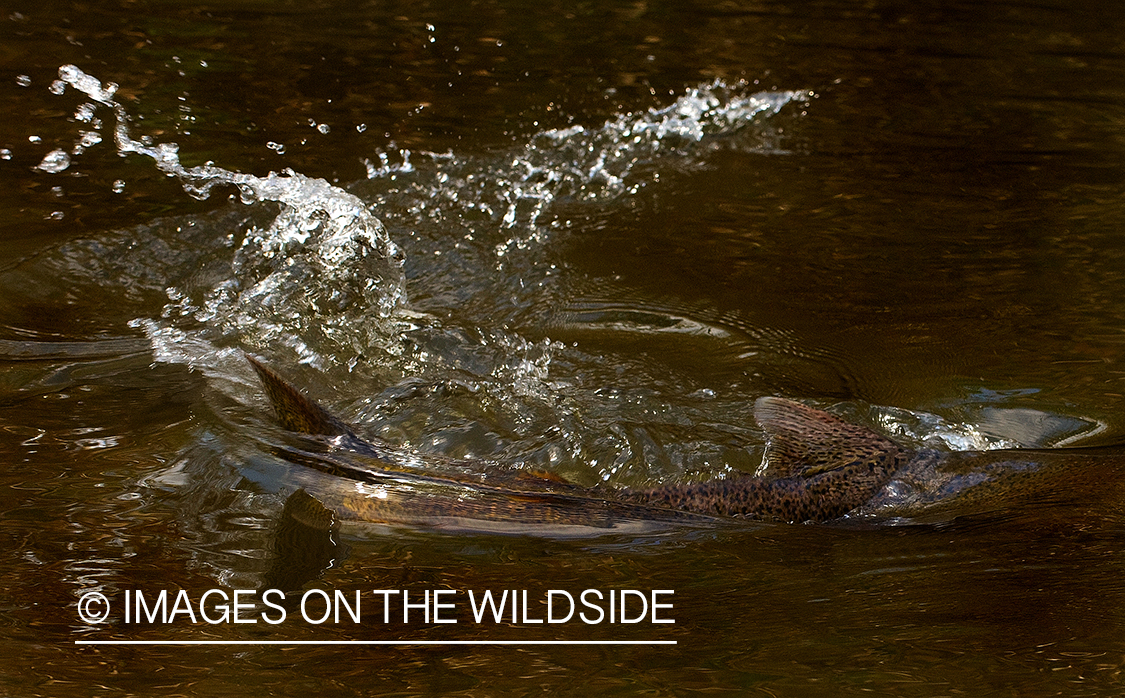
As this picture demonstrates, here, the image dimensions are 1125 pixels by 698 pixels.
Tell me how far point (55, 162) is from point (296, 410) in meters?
3.95

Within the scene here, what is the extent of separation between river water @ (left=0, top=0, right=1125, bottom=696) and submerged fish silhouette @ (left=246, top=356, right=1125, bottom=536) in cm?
8

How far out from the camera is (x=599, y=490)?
3547mm

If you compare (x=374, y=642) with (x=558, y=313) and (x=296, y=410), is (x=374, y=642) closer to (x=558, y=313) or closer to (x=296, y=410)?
(x=296, y=410)

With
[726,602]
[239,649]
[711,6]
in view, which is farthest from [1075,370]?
[711,6]

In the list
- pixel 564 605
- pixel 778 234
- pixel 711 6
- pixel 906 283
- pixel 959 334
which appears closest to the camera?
pixel 564 605

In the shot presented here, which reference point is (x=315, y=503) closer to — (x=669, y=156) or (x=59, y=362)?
(x=59, y=362)

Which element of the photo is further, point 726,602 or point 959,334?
point 959,334

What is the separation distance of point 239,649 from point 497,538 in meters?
0.80

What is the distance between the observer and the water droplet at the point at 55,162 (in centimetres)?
646

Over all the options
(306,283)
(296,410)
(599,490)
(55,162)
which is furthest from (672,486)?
(55,162)

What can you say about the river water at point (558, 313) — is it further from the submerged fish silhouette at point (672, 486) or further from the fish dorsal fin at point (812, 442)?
the fish dorsal fin at point (812, 442)

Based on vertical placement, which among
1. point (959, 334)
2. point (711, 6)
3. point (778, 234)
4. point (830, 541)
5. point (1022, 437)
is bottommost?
point (830, 541)

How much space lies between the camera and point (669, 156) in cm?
690

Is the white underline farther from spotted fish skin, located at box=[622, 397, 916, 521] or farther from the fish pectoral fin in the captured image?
spotted fish skin, located at box=[622, 397, 916, 521]
